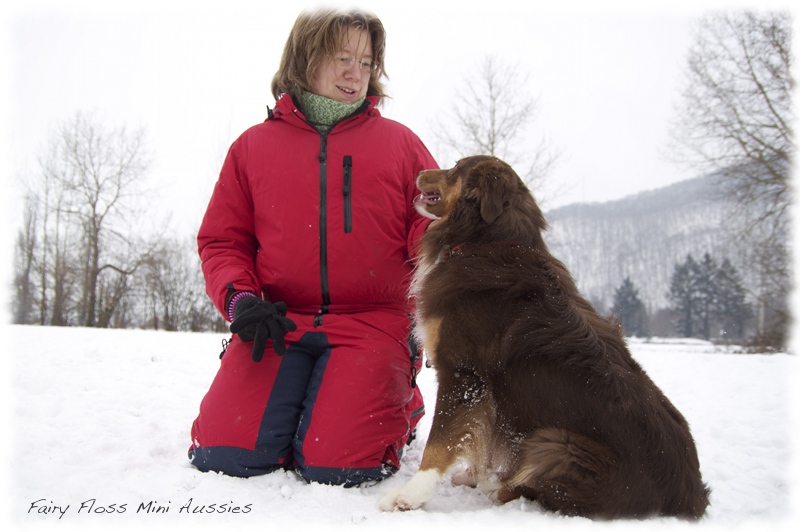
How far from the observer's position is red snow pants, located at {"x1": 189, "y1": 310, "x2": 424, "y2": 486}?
297 centimetres

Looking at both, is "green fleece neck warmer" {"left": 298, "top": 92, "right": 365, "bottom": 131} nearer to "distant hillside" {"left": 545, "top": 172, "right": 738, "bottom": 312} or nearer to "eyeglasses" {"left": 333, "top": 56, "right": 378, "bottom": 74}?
"eyeglasses" {"left": 333, "top": 56, "right": 378, "bottom": 74}

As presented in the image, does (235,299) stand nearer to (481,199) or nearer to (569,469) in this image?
(481,199)

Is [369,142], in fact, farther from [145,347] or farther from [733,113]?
[733,113]

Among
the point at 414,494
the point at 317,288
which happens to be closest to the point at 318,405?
the point at 317,288

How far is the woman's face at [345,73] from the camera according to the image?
11.7 ft

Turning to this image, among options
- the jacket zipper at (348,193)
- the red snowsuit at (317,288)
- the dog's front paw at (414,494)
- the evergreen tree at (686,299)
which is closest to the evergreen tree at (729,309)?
the evergreen tree at (686,299)

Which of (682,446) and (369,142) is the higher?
(369,142)

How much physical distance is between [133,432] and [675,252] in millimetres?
106466

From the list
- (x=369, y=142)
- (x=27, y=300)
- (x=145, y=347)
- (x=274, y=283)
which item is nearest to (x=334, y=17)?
(x=369, y=142)

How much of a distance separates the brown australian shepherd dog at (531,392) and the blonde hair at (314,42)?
147cm

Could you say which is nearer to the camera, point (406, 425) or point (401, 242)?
point (406, 425)

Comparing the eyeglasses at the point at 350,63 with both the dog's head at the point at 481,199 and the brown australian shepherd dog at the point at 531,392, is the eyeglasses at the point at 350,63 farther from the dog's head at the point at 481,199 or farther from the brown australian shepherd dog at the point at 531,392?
the brown australian shepherd dog at the point at 531,392

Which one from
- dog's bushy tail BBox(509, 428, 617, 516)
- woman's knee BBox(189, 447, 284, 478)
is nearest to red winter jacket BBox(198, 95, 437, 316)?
woman's knee BBox(189, 447, 284, 478)

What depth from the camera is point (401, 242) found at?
3537 mm
